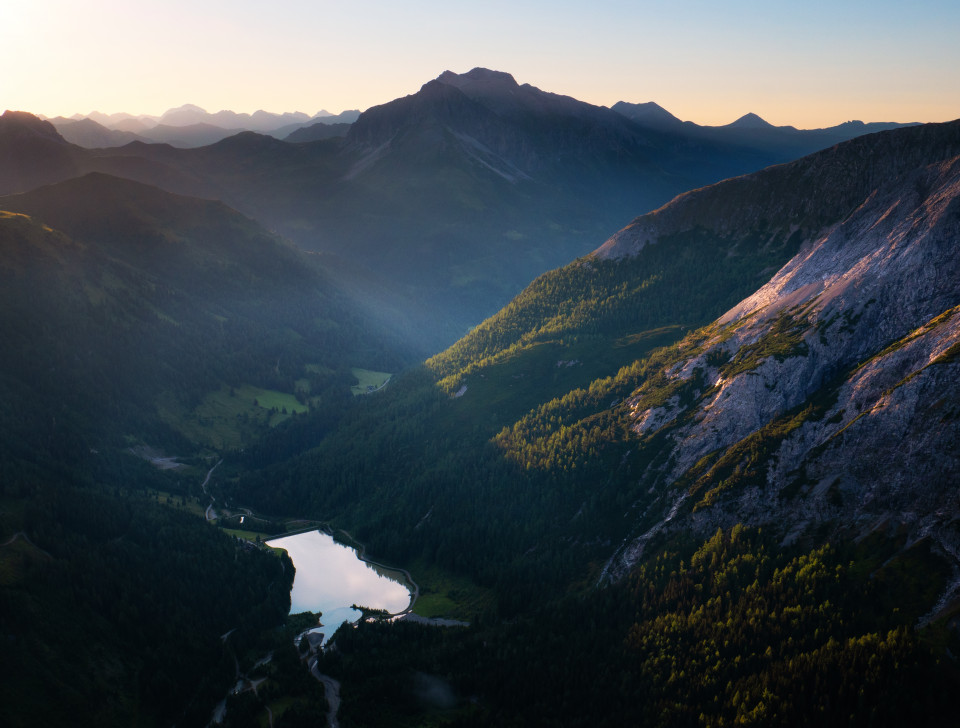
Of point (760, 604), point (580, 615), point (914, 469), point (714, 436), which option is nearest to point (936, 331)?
point (914, 469)

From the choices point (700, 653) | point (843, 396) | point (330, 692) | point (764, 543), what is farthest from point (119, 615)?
point (843, 396)

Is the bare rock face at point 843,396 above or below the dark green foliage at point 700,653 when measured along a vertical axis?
above

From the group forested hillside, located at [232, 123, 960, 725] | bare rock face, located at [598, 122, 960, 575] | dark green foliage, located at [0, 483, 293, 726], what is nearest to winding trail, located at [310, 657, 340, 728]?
forested hillside, located at [232, 123, 960, 725]

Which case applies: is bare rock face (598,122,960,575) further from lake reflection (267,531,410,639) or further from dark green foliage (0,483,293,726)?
dark green foliage (0,483,293,726)

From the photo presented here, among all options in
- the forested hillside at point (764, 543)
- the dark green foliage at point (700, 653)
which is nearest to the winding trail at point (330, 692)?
the dark green foliage at point (700, 653)

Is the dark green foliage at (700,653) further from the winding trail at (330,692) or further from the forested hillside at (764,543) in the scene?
the winding trail at (330,692)

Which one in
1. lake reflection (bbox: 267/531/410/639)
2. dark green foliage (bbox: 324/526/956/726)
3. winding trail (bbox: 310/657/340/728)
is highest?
dark green foliage (bbox: 324/526/956/726)

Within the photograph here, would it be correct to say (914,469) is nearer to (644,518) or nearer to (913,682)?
(913,682)

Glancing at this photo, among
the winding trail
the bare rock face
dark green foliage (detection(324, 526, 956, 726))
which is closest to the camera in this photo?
dark green foliage (detection(324, 526, 956, 726))
